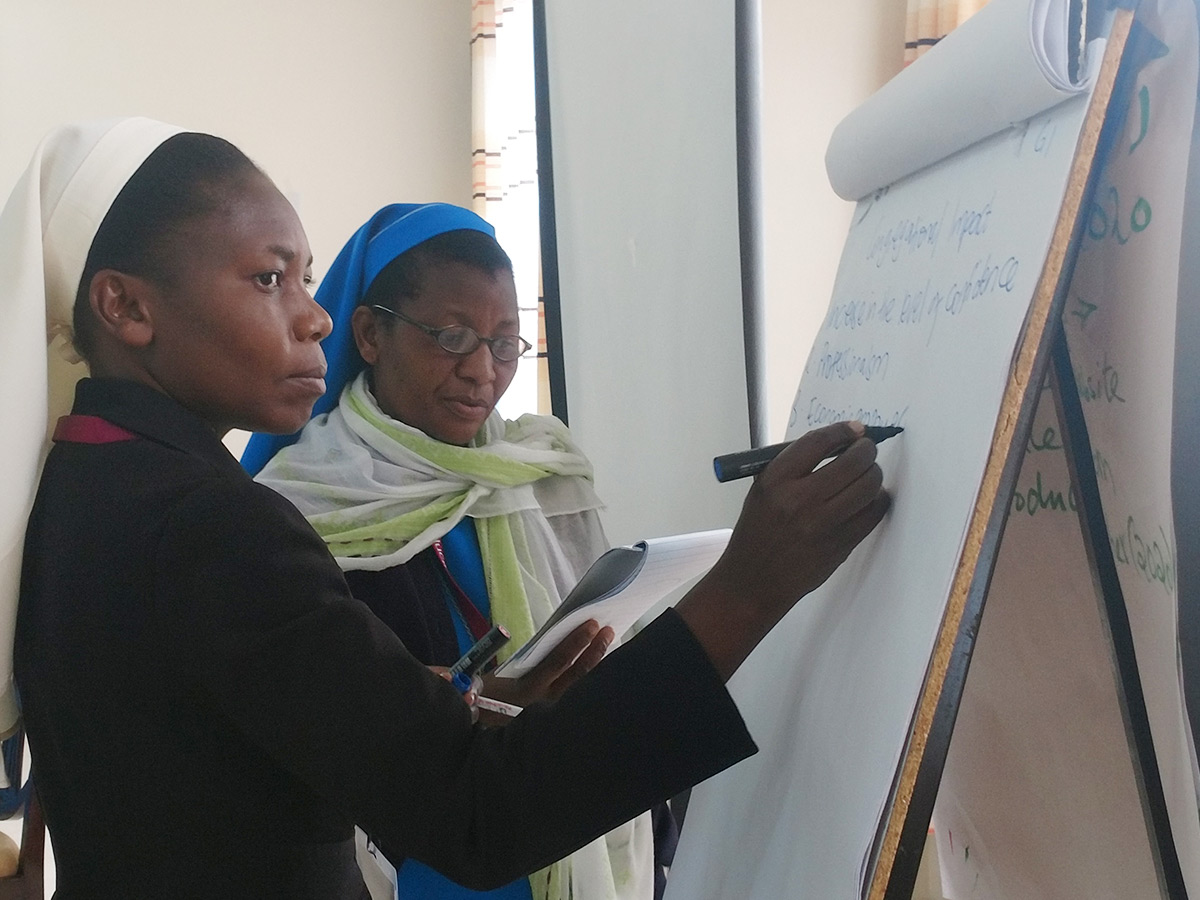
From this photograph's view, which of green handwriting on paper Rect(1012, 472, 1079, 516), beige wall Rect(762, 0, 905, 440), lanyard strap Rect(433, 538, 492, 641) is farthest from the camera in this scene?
beige wall Rect(762, 0, 905, 440)

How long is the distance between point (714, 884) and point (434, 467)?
0.71 metres

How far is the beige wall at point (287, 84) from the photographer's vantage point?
362 centimetres

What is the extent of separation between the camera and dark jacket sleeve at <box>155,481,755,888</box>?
2.15 feet

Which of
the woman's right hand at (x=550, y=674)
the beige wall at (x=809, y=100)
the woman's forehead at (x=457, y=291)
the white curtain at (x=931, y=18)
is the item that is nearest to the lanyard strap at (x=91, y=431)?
the woman's right hand at (x=550, y=674)

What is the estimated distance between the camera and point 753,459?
753mm

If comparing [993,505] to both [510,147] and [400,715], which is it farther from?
[510,147]

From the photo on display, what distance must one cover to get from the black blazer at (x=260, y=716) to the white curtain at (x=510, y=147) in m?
2.99

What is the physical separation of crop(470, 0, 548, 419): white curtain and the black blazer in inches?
118

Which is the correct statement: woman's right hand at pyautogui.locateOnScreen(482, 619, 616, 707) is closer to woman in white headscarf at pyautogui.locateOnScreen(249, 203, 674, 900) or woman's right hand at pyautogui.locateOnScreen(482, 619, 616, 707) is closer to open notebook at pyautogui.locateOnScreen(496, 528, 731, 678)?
open notebook at pyautogui.locateOnScreen(496, 528, 731, 678)

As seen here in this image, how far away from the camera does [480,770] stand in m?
0.67

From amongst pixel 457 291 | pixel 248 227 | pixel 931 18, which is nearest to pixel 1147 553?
pixel 248 227

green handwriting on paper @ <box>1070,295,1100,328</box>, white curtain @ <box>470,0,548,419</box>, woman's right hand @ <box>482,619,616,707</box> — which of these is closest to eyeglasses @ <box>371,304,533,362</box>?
woman's right hand @ <box>482,619,616,707</box>

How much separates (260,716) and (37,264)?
1.30 ft

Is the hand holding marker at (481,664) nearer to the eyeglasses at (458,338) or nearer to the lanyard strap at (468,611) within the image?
the lanyard strap at (468,611)
